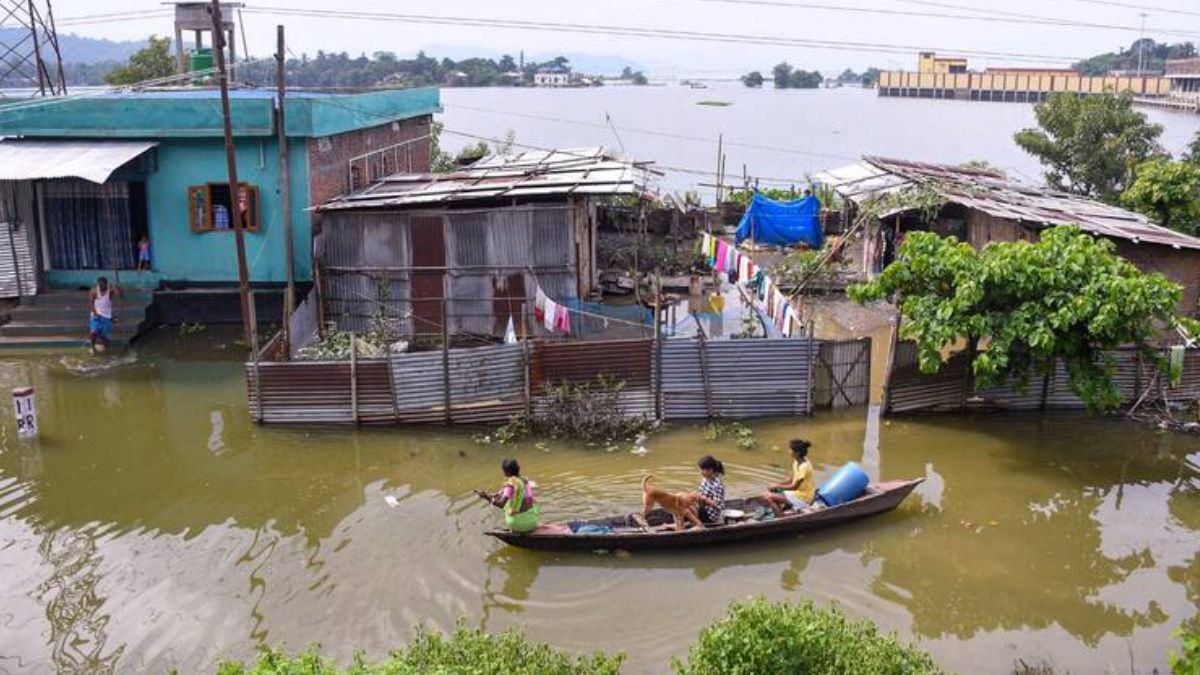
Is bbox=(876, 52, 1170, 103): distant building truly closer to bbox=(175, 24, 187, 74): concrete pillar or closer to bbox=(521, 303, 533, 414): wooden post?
bbox=(175, 24, 187, 74): concrete pillar

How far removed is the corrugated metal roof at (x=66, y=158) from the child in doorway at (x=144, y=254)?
1881 millimetres

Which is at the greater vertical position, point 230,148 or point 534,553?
point 230,148

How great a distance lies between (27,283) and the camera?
739 inches

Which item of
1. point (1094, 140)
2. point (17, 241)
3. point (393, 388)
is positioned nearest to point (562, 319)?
point (393, 388)

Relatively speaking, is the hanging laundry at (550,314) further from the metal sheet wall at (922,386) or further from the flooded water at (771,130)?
the flooded water at (771,130)

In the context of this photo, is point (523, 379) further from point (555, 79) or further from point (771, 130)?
point (555, 79)

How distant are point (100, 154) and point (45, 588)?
33.3 feet

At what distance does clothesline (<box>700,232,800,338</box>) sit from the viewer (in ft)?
48.7

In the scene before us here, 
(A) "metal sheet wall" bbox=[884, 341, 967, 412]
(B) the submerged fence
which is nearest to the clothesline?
(B) the submerged fence

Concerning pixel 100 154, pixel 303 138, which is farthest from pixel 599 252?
pixel 100 154

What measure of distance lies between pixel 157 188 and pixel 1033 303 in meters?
15.3

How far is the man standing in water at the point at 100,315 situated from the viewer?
17.4 meters

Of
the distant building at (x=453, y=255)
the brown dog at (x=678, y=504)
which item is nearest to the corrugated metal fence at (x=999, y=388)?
the brown dog at (x=678, y=504)

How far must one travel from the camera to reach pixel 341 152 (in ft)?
64.2
